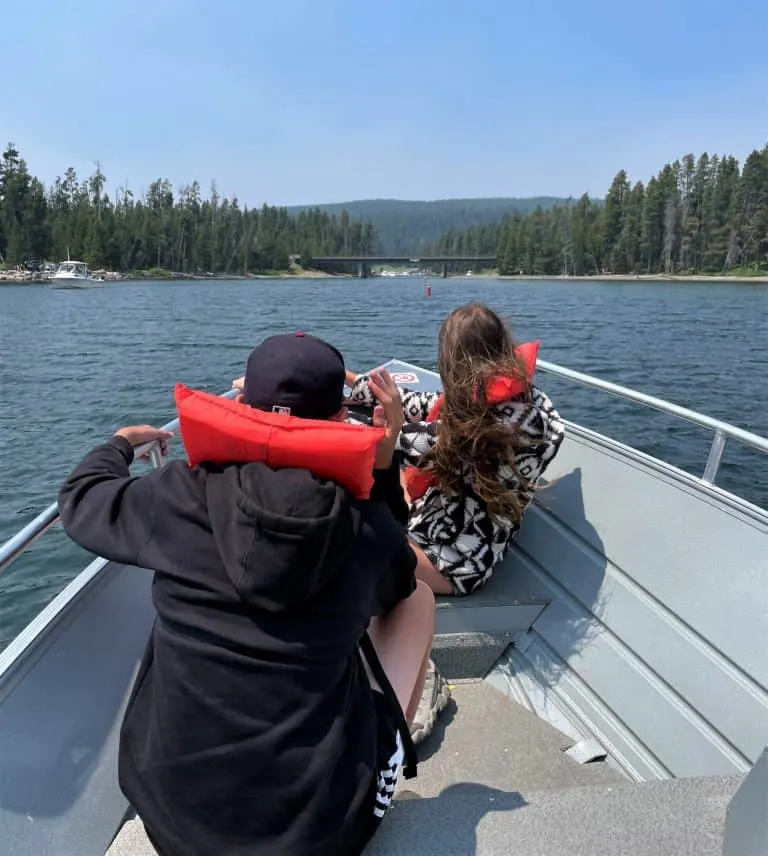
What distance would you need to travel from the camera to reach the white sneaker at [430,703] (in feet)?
8.59

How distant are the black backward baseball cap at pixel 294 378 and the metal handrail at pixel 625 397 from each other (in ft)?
1.85

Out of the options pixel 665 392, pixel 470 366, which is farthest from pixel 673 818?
pixel 665 392

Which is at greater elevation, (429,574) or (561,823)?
(561,823)

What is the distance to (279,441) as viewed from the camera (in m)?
1.27

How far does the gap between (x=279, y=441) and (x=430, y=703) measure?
1858mm

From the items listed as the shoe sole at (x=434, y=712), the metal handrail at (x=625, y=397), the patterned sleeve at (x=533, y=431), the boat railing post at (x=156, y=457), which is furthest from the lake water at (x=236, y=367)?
the patterned sleeve at (x=533, y=431)

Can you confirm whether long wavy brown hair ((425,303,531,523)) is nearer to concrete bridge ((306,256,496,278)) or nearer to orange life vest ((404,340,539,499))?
orange life vest ((404,340,539,499))

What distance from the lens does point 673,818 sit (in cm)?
162

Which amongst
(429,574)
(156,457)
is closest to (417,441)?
(429,574)

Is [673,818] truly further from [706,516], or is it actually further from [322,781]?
[706,516]

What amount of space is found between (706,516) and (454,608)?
3.63 feet

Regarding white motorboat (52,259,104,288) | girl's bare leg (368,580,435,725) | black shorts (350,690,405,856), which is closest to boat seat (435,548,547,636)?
girl's bare leg (368,580,435,725)

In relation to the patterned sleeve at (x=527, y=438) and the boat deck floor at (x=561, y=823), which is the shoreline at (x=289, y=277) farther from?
the boat deck floor at (x=561, y=823)

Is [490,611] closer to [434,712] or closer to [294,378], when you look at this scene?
[434,712]
